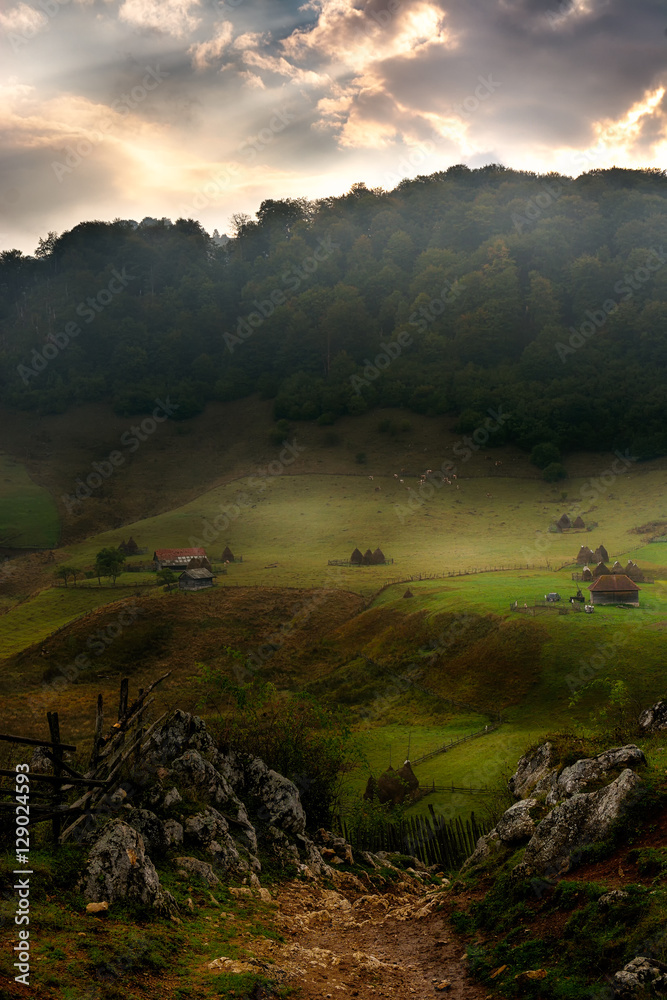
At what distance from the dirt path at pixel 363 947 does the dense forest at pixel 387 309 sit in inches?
3826

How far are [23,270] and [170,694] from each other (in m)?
174

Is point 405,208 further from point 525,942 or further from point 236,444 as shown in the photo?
point 525,942

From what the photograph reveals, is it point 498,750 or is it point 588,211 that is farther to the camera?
point 588,211

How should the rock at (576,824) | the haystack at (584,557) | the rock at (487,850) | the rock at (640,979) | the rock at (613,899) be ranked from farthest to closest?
the haystack at (584,557) → the rock at (487,850) → the rock at (576,824) → the rock at (613,899) → the rock at (640,979)

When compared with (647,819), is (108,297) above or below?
above

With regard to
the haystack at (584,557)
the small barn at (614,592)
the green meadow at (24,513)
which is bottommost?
the small barn at (614,592)

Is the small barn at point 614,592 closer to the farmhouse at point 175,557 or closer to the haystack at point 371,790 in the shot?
the haystack at point 371,790

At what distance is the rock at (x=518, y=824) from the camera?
1777 cm

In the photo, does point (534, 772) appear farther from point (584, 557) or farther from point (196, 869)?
point (584, 557)

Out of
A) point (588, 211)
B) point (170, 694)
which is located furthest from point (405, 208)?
point (170, 694)

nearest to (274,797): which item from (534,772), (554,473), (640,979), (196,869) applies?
(196,869)

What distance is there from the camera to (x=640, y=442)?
341 ft

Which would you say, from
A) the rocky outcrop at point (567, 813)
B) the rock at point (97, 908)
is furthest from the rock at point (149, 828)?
the rocky outcrop at point (567, 813)

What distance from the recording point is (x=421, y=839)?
1065 inches
